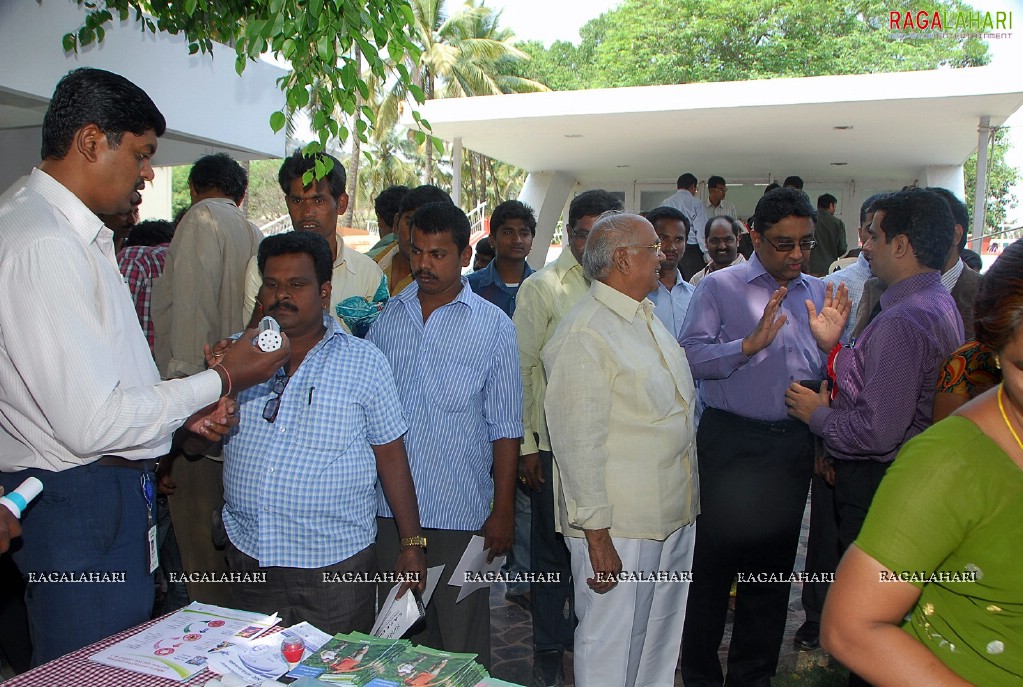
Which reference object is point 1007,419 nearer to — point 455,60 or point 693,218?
point 693,218

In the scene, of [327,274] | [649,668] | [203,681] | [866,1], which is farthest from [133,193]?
[866,1]

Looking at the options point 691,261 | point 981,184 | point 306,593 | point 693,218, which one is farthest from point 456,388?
point 981,184

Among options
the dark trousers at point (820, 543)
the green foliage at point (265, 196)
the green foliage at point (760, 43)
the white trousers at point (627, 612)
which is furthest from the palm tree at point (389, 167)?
the white trousers at point (627, 612)

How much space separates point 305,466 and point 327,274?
0.80 meters

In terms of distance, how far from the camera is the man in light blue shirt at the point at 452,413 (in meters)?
3.17

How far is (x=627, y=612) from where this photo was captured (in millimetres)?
2998

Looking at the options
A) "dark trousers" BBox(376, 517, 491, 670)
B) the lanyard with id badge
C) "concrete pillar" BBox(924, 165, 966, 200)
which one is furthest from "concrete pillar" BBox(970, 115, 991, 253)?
the lanyard with id badge

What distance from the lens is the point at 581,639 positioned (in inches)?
119

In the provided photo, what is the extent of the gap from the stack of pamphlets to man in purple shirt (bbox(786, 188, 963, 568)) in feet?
6.16

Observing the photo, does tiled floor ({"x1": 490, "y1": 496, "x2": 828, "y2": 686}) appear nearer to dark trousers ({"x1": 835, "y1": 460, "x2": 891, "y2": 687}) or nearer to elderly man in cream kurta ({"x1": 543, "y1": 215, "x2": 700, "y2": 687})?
elderly man in cream kurta ({"x1": 543, "y1": 215, "x2": 700, "y2": 687})

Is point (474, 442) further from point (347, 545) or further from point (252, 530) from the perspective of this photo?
point (252, 530)

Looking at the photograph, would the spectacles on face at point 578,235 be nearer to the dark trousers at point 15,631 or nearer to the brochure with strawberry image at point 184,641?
the brochure with strawberry image at point 184,641

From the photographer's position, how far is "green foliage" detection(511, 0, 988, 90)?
3116 cm

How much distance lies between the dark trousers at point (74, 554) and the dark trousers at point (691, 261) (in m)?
8.39
